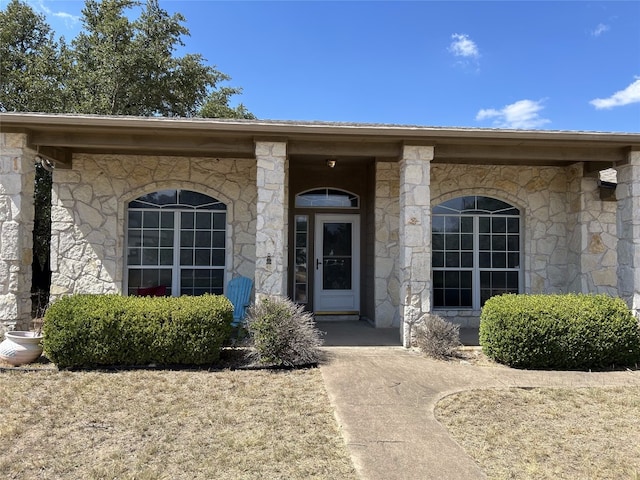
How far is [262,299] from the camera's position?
Answer: 6.15 m

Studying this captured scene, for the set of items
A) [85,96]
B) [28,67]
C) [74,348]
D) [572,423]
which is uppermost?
[28,67]

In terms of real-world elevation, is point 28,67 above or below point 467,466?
above

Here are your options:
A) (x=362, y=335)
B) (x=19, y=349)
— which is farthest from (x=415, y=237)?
(x=19, y=349)

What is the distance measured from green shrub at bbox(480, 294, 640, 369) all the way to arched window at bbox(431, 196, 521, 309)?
8.82ft

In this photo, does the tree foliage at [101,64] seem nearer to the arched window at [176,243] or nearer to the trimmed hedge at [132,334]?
the arched window at [176,243]

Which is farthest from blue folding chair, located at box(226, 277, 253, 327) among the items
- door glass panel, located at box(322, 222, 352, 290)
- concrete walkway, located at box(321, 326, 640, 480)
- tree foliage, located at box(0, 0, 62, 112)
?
tree foliage, located at box(0, 0, 62, 112)

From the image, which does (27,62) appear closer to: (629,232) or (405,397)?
(405,397)

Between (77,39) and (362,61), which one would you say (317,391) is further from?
(77,39)

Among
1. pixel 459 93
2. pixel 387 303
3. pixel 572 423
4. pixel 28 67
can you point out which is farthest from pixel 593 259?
pixel 28 67

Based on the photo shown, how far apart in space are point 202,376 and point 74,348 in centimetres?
164

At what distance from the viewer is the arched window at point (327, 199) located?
923cm

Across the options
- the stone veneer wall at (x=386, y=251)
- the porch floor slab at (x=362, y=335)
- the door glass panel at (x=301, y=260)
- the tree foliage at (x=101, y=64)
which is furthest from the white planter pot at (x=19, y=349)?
the tree foliage at (x=101, y=64)

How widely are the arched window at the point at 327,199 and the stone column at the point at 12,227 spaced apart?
4.92 meters

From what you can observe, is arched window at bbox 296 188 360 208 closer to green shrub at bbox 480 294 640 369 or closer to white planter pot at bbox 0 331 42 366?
green shrub at bbox 480 294 640 369
